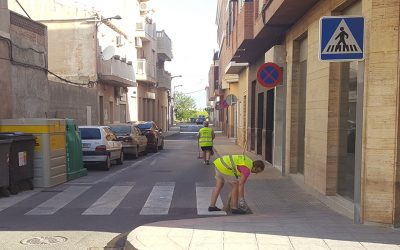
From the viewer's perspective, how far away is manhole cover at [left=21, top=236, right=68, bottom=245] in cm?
621

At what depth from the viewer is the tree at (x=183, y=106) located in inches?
4616

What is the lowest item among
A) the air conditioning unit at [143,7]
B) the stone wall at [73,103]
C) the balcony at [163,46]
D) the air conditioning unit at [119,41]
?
the stone wall at [73,103]

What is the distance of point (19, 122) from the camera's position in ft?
37.6

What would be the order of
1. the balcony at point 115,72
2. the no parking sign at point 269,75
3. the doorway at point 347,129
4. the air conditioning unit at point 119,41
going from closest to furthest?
1. the doorway at point 347,129
2. the no parking sign at point 269,75
3. the balcony at point 115,72
4. the air conditioning unit at point 119,41

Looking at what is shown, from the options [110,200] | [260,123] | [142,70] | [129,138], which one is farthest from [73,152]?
[142,70]

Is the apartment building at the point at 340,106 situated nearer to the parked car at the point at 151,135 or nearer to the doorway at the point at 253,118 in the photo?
the doorway at the point at 253,118

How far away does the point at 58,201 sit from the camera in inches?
374

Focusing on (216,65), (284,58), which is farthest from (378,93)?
(216,65)

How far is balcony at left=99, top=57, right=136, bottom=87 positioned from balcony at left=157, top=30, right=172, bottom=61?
15.5m

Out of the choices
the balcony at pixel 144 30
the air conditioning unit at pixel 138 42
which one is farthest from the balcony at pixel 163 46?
the air conditioning unit at pixel 138 42

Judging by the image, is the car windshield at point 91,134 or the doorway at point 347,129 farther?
the car windshield at point 91,134

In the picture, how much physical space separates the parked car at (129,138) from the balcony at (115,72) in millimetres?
7092

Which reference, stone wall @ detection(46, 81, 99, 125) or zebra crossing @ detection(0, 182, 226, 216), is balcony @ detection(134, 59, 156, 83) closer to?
stone wall @ detection(46, 81, 99, 125)

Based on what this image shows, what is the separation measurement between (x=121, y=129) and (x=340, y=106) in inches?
500
